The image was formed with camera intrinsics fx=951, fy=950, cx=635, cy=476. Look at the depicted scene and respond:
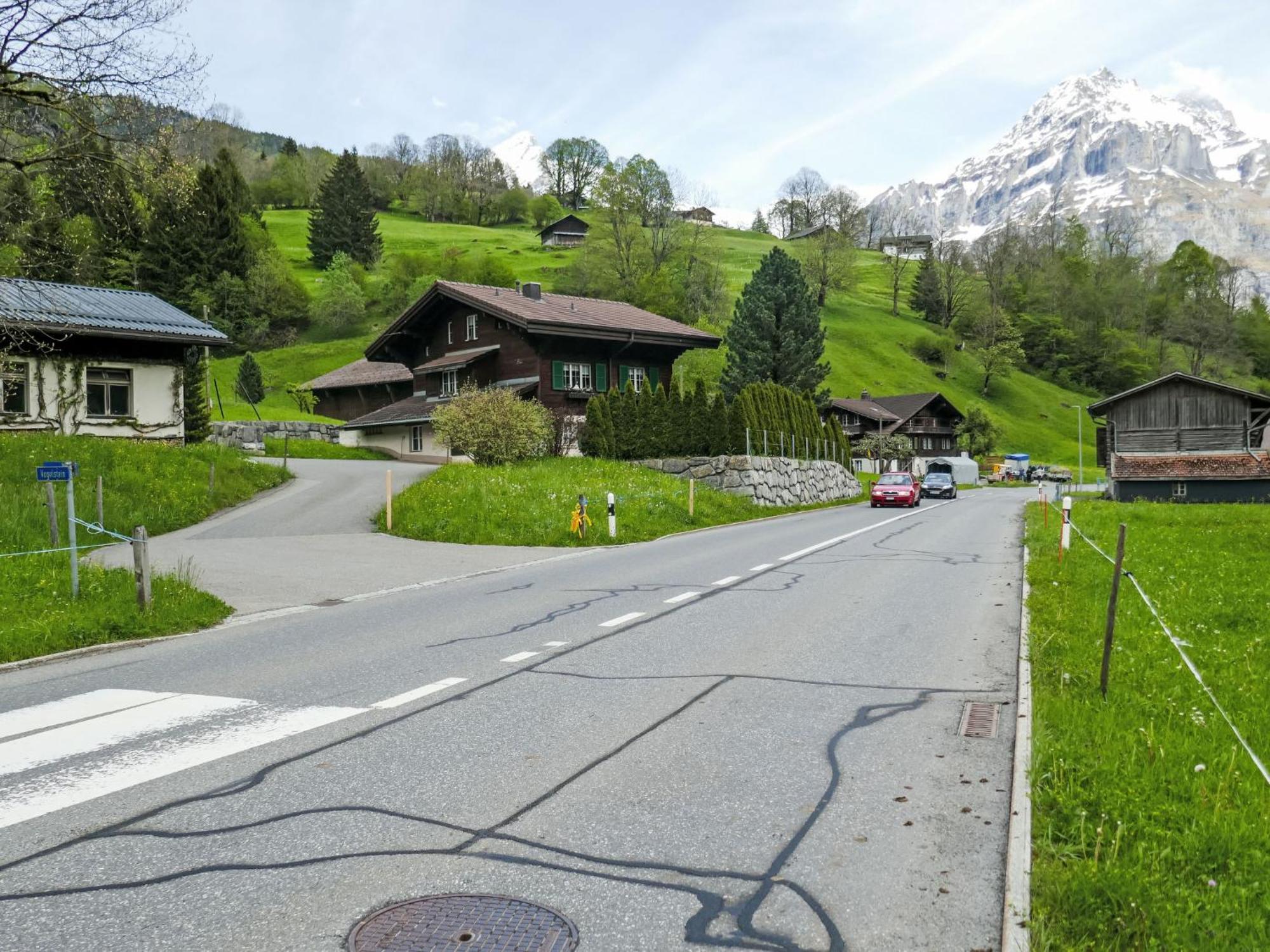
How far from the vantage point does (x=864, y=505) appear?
42.1m

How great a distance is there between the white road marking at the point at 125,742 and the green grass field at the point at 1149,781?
437cm

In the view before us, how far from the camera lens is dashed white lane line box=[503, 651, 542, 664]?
816 centimetres

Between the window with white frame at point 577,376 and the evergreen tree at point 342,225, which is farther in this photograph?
the evergreen tree at point 342,225

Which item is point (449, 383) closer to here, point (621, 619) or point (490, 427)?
point (490, 427)

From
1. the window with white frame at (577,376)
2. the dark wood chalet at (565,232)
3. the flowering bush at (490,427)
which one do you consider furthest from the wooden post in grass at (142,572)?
the dark wood chalet at (565,232)

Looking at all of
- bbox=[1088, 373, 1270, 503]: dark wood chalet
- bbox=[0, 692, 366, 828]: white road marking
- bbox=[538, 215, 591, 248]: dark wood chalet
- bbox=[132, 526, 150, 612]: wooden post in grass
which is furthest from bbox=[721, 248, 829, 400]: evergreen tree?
bbox=[0, 692, 366, 828]: white road marking

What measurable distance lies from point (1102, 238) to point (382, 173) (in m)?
110

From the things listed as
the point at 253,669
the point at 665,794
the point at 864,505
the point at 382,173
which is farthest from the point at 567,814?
the point at 382,173

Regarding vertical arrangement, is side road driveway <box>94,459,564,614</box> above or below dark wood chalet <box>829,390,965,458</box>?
below

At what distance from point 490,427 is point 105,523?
11607 millimetres

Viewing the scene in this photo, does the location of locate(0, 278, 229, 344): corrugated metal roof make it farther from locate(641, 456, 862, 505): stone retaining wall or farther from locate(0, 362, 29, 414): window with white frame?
locate(641, 456, 862, 505): stone retaining wall

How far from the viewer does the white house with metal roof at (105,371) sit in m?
30.0

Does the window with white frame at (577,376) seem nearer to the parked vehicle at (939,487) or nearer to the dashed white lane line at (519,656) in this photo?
the parked vehicle at (939,487)

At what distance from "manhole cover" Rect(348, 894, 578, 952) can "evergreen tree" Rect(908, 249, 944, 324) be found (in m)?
130
